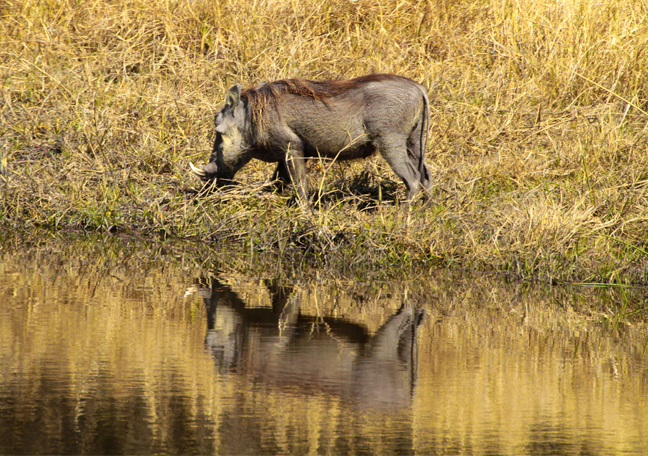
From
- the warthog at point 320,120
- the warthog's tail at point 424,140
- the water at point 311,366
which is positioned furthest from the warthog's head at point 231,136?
→ the water at point 311,366

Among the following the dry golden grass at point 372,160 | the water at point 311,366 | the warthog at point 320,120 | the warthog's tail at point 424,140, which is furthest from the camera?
the warthog's tail at point 424,140

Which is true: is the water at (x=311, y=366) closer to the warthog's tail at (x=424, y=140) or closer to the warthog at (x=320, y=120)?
the warthog at (x=320, y=120)

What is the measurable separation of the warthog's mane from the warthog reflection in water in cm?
219

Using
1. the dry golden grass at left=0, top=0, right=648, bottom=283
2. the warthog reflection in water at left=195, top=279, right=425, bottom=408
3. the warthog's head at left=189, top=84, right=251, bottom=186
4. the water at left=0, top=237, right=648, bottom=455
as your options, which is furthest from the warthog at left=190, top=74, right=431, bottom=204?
the warthog reflection in water at left=195, top=279, right=425, bottom=408

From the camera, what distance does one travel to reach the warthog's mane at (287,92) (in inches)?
279

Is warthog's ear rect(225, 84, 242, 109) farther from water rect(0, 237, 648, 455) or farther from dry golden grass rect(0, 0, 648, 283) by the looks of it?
water rect(0, 237, 648, 455)

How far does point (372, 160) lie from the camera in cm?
826

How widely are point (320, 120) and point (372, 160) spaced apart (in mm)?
1299

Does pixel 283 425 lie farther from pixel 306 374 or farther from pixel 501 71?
pixel 501 71

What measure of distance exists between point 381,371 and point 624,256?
2930mm

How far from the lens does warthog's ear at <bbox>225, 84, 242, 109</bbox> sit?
23.3 feet

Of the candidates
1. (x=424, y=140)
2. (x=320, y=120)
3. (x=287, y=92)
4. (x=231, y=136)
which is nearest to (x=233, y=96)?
(x=231, y=136)

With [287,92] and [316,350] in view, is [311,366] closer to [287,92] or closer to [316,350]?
[316,350]

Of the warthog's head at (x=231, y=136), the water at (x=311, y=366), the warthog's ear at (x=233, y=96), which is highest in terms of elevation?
the warthog's ear at (x=233, y=96)
